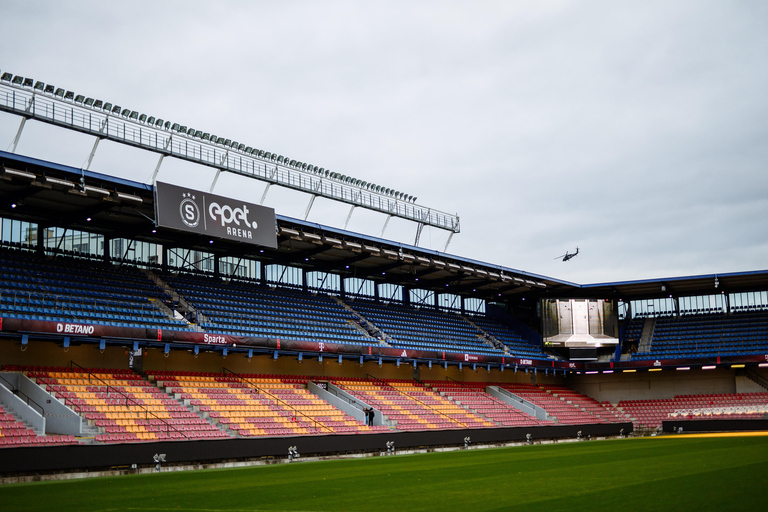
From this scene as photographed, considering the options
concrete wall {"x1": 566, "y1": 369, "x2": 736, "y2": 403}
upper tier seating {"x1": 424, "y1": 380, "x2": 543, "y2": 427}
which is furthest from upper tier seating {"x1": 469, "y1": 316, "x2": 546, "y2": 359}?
concrete wall {"x1": 566, "y1": 369, "x2": 736, "y2": 403}

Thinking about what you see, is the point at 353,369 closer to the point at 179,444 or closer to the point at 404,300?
the point at 404,300

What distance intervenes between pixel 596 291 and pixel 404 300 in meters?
16.7

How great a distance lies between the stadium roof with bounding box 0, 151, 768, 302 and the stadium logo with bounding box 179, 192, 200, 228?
1.48 metres

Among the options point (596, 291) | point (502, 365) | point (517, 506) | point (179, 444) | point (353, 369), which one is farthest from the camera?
point (596, 291)

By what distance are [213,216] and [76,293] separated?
25.0ft

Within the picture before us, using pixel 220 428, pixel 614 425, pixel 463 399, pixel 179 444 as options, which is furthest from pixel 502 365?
pixel 179 444

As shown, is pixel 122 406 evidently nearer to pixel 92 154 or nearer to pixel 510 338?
pixel 92 154

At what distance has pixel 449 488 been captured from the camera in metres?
16.5

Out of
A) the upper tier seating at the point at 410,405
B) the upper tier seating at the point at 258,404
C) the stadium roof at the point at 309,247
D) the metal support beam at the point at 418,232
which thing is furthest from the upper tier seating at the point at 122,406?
the metal support beam at the point at 418,232

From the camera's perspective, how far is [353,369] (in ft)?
149

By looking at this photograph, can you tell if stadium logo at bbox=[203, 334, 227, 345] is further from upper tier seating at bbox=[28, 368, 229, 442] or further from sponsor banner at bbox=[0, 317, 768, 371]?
upper tier seating at bbox=[28, 368, 229, 442]

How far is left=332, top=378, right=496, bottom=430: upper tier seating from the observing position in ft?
133

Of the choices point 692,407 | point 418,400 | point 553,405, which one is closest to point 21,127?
point 418,400

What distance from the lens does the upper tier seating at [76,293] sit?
29.8 meters
